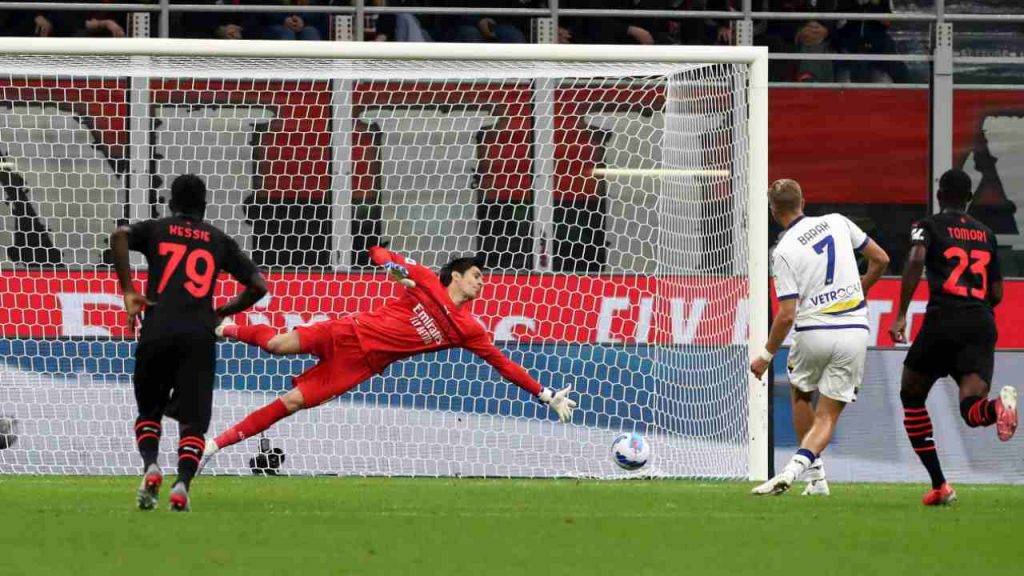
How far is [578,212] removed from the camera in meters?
13.8

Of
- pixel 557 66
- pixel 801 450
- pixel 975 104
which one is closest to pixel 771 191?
pixel 801 450

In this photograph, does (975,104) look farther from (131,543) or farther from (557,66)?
(131,543)

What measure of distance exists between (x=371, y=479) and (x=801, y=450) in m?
3.76

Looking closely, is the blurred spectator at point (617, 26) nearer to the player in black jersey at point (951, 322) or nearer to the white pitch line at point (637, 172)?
the white pitch line at point (637, 172)

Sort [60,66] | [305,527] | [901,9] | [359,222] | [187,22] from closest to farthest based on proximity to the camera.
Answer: [305,527], [60,66], [359,222], [187,22], [901,9]

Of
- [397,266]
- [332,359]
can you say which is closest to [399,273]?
[397,266]

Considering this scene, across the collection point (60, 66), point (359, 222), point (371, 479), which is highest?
point (60, 66)

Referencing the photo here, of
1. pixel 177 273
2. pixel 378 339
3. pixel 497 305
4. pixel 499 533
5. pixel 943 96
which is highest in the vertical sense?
pixel 943 96

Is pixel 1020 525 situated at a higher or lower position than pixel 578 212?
lower

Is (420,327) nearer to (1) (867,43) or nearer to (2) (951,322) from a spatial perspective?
A: (2) (951,322)

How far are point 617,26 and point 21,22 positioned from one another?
17.5 ft

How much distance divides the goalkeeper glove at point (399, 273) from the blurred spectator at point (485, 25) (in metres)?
5.53

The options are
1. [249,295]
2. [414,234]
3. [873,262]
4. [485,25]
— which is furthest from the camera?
[485,25]

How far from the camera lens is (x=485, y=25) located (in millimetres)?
16312
